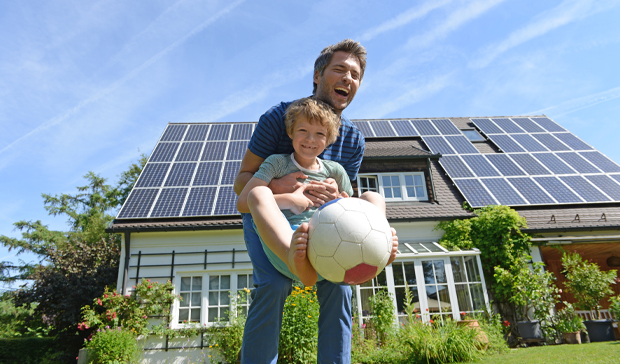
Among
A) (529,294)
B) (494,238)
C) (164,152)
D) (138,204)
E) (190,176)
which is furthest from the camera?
(164,152)

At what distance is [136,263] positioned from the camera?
9.30 m

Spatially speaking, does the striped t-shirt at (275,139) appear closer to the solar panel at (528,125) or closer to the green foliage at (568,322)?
the green foliage at (568,322)

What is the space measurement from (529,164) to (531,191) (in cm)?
193

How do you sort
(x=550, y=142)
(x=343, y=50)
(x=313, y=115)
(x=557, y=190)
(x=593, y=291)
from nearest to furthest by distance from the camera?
(x=313, y=115) → (x=343, y=50) → (x=593, y=291) → (x=557, y=190) → (x=550, y=142)

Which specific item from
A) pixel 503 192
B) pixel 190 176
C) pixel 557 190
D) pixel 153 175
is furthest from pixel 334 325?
pixel 557 190

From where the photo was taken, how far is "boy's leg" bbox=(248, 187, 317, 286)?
1816mm

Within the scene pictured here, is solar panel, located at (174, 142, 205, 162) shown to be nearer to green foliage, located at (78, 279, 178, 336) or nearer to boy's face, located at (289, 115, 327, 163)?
green foliage, located at (78, 279, 178, 336)

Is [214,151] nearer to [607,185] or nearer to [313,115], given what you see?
[313,115]

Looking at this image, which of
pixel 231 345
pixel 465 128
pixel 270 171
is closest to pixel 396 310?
pixel 231 345

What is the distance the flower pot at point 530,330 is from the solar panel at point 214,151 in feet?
31.0

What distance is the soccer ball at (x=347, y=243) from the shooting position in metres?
1.84

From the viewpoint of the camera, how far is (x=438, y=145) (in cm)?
1336

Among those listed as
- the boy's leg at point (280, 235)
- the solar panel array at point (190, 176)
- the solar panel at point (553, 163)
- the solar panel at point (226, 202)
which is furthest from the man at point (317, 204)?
the solar panel at point (553, 163)

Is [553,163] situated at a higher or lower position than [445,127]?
lower
